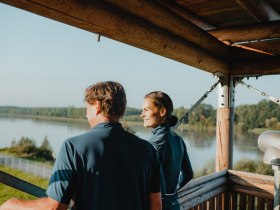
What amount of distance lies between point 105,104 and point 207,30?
7.98 ft

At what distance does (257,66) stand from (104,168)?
3.15 m

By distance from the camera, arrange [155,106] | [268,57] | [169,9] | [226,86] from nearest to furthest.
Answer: [155,106] → [169,9] → [268,57] → [226,86]

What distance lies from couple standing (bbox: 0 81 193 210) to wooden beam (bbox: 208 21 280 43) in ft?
7.37

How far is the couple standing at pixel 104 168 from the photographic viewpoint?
1.26 m

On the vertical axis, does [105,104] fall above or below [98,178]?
above

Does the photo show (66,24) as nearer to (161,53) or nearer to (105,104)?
(105,104)

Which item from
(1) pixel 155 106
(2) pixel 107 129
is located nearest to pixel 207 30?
(1) pixel 155 106

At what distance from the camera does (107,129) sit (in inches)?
53.8

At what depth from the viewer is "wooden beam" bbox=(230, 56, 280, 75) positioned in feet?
12.5

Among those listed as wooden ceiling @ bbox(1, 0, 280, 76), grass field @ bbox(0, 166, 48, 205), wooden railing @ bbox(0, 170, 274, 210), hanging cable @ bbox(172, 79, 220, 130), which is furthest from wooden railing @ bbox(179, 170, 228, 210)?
grass field @ bbox(0, 166, 48, 205)

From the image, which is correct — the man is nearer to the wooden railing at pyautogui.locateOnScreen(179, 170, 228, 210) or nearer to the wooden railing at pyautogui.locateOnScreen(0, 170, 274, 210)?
the wooden railing at pyautogui.locateOnScreen(179, 170, 228, 210)

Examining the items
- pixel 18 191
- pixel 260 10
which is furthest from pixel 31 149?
pixel 260 10

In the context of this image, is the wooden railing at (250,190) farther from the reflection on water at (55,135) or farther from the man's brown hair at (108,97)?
the reflection on water at (55,135)

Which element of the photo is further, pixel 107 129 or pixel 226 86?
pixel 226 86
